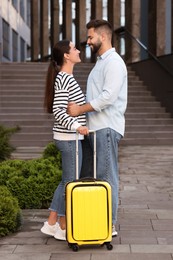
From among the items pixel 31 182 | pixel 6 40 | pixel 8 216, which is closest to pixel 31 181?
pixel 31 182

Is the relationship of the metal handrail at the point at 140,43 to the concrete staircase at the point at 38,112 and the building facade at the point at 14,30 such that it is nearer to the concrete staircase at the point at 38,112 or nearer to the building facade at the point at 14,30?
the concrete staircase at the point at 38,112

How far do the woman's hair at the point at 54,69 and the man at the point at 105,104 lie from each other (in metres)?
0.23

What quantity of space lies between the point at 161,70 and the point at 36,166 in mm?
12698

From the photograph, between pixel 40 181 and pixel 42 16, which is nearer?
pixel 40 181

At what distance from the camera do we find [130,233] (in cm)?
655

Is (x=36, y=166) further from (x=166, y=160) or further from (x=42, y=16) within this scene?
(x=42, y=16)

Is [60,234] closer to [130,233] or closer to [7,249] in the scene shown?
[7,249]

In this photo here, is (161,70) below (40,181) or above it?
above

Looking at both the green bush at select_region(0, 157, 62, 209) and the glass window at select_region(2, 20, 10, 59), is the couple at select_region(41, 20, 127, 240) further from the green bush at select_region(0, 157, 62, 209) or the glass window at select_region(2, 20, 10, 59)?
the glass window at select_region(2, 20, 10, 59)

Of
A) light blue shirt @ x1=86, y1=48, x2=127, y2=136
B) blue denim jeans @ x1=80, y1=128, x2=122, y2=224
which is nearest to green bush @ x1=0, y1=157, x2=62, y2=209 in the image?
blue denim jeans @ x1=80, y1=128, x2=122, y2=224

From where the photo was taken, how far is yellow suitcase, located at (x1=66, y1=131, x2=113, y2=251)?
5.64 meters

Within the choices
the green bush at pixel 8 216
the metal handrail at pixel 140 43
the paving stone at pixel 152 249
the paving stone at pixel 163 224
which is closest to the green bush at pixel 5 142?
the green bush at pixel 8 216

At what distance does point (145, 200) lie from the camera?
28.5 ft

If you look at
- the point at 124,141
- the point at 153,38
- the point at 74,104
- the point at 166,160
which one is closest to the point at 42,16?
the point at 153,38
